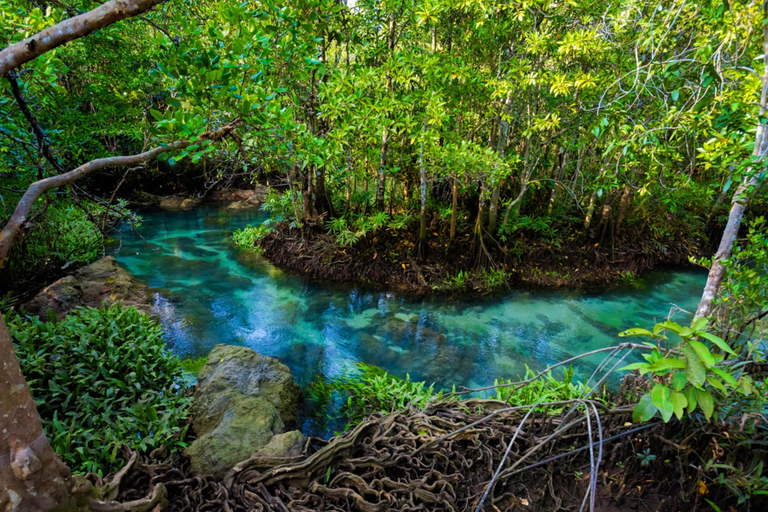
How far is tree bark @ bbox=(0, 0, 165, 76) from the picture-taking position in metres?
1.47

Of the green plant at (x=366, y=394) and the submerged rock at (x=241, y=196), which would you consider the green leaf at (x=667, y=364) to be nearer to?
the green plant at (x=366, y=394)

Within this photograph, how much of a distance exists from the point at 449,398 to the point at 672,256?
8476 mm

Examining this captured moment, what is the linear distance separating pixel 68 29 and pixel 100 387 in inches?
127

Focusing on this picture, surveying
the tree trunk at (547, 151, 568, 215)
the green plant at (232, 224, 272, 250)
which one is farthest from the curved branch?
the tree trunk at (547, 151, 568, 215)

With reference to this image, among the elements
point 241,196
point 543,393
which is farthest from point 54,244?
point 241,196

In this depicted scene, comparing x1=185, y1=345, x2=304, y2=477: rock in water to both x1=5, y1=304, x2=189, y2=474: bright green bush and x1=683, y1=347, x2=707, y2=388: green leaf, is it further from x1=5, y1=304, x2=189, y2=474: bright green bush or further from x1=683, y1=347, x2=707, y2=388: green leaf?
x1=683, y1=347, x2=707, y2=388: green leaf

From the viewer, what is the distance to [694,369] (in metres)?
1.56

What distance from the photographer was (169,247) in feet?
32.4

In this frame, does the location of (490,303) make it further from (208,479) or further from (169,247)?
(169,247)

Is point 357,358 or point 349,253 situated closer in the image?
point 357,358

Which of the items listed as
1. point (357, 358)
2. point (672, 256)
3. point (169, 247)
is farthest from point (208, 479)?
point (672, 256)

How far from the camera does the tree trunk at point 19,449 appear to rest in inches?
58.4

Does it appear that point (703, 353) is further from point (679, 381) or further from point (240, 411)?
point (240, 411)

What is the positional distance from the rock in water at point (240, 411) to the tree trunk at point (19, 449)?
4.78 feet
